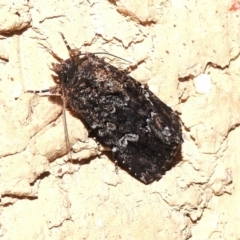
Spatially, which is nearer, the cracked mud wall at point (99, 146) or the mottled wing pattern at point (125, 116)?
the cracked mud wall at point (99, 146)

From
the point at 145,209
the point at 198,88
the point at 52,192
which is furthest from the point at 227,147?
the point at 52,192

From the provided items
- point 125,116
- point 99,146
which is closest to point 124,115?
point 125,116

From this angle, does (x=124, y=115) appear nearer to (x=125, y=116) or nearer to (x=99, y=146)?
(x=125, y=116)

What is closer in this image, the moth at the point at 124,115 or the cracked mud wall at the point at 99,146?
the cracked mud wall at the point at 99,146

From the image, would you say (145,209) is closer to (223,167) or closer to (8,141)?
(223,167)

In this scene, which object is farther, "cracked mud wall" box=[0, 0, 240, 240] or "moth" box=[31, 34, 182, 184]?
"moth" box=[31, 34, 182, 184]
